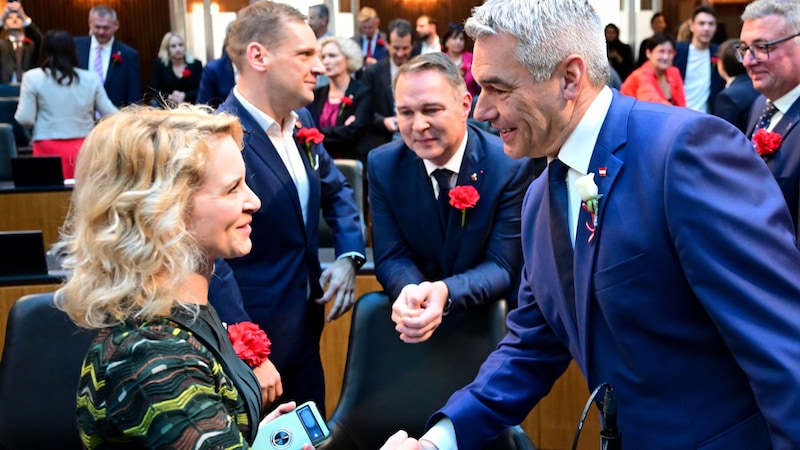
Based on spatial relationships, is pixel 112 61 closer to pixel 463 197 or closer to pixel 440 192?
pixel 440 192

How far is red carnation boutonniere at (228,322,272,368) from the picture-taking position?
2.34 m

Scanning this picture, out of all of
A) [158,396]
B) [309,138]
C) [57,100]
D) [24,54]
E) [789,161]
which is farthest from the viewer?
[24,54]

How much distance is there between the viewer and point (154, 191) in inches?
56.5

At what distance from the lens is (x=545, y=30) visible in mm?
1589

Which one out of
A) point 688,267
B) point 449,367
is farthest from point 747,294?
point 449,367

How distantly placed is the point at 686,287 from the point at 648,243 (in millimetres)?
93

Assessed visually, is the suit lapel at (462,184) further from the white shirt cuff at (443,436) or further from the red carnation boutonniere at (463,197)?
the white shirt cuff at (443,436)

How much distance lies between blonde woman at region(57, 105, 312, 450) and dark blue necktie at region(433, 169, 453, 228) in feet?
3.78

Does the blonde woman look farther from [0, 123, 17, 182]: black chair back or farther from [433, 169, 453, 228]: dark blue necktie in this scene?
[0, 123, 17, 182]: black chair back

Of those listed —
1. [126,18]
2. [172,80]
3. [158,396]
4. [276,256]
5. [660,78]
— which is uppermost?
[126,18]

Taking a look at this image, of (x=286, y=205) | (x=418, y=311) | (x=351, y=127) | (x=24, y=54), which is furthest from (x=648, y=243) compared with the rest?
(x=24, y=54)

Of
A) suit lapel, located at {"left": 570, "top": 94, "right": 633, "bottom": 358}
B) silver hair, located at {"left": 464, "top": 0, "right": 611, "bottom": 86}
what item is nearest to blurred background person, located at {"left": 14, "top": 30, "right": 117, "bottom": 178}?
silver hair, located at {"left": 464, "top": 0, "right": 611, "bottom": 86}

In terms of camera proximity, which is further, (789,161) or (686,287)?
(789,161)

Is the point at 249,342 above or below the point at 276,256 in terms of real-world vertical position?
below
